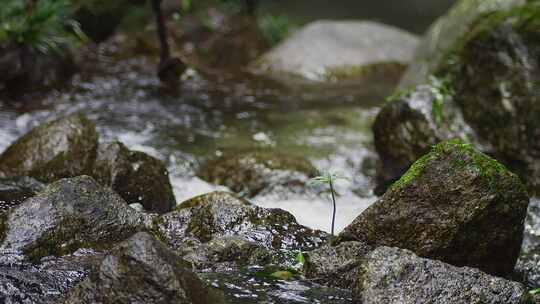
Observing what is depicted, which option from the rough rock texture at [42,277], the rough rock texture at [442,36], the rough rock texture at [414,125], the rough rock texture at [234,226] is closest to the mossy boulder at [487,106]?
the rough rock texture at [414,125]

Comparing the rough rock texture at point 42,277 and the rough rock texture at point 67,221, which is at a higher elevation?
the rough rock texture at point 67,221

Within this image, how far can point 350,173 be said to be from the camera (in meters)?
7.90

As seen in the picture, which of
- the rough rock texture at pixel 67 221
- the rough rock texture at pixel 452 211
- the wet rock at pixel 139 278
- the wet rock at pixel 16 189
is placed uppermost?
the rough rock texture at pixel 452 211

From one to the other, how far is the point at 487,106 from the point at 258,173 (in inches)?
106

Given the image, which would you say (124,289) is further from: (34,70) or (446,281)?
(34,70)

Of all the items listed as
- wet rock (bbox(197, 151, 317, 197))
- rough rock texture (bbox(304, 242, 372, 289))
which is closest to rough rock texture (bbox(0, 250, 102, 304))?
rough rock texture (bbox(304, 242, 372, 289))

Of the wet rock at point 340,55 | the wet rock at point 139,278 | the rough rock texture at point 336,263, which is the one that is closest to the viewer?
the wet rock at point 139,278

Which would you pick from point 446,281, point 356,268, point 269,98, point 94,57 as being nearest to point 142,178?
point 356,268

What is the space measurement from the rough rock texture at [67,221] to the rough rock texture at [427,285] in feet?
5.91

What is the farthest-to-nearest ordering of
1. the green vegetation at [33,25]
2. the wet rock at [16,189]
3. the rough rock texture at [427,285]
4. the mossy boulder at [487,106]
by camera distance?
the green vegetation at [33,25] → the mossy boulder at [487,106] → the wet rock at [16,189] → the rough rock texture at [427,285]

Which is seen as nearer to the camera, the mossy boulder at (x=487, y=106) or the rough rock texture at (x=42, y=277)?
the rough rock texture at (x=42, y=277)

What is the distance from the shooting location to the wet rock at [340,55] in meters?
13.1

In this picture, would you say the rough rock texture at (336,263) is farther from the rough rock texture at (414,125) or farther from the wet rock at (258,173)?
the rough rock texture at (414,125)

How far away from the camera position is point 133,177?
19.3 feet
